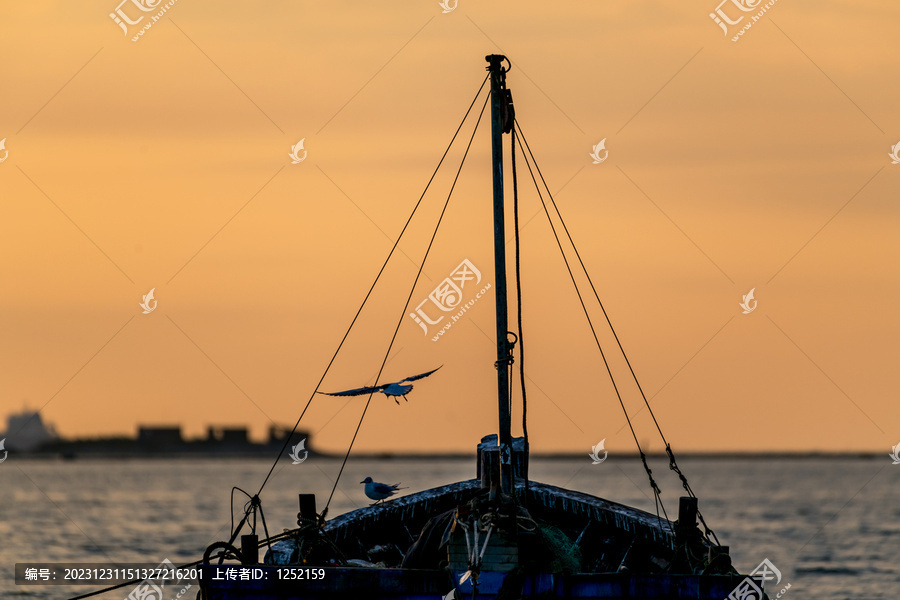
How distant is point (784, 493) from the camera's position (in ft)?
404

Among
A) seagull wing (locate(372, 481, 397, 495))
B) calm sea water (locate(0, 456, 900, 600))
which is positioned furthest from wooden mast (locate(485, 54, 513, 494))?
calm sea water (locate(0, 456, 900, 600))

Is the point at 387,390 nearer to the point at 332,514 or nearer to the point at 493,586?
the point at 493,586

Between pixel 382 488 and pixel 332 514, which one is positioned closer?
pixel 382 488

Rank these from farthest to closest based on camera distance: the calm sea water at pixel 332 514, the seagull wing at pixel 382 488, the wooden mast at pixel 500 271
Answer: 1. the calm sea water at pixel 332 514
2. the seagull wing at pixel 382 488
3. the wooden mast at pixel 500 271

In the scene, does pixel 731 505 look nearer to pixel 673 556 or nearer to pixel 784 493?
pixel 784 493

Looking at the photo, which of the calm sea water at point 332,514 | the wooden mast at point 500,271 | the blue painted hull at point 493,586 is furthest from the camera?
the calm sea water at point 332,514

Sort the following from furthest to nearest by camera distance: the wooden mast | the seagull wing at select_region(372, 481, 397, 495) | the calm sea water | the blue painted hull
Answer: the calm sea water < the seagull wing at select_region(372, 481, 397, 495) < the wooden mast < the blue painted hull

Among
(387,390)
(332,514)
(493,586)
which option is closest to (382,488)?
(387,390)

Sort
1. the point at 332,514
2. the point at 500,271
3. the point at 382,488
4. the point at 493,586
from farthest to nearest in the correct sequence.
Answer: the point at 332,514, the point at 382,488, the point at 500,271, the point at 493,586

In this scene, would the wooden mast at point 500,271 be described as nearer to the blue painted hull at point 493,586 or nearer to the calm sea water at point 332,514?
the blue painted hull at point 493,586

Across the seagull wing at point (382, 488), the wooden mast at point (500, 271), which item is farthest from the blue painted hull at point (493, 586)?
the seagull wing at point (382, 488)

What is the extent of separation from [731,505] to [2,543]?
169ft

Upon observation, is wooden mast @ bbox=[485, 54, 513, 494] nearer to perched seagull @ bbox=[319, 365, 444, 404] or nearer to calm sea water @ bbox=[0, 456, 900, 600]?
perched seagull @ bbox=[319, 365, 444, 404]

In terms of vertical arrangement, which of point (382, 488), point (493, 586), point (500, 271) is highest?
point (500, 271)
